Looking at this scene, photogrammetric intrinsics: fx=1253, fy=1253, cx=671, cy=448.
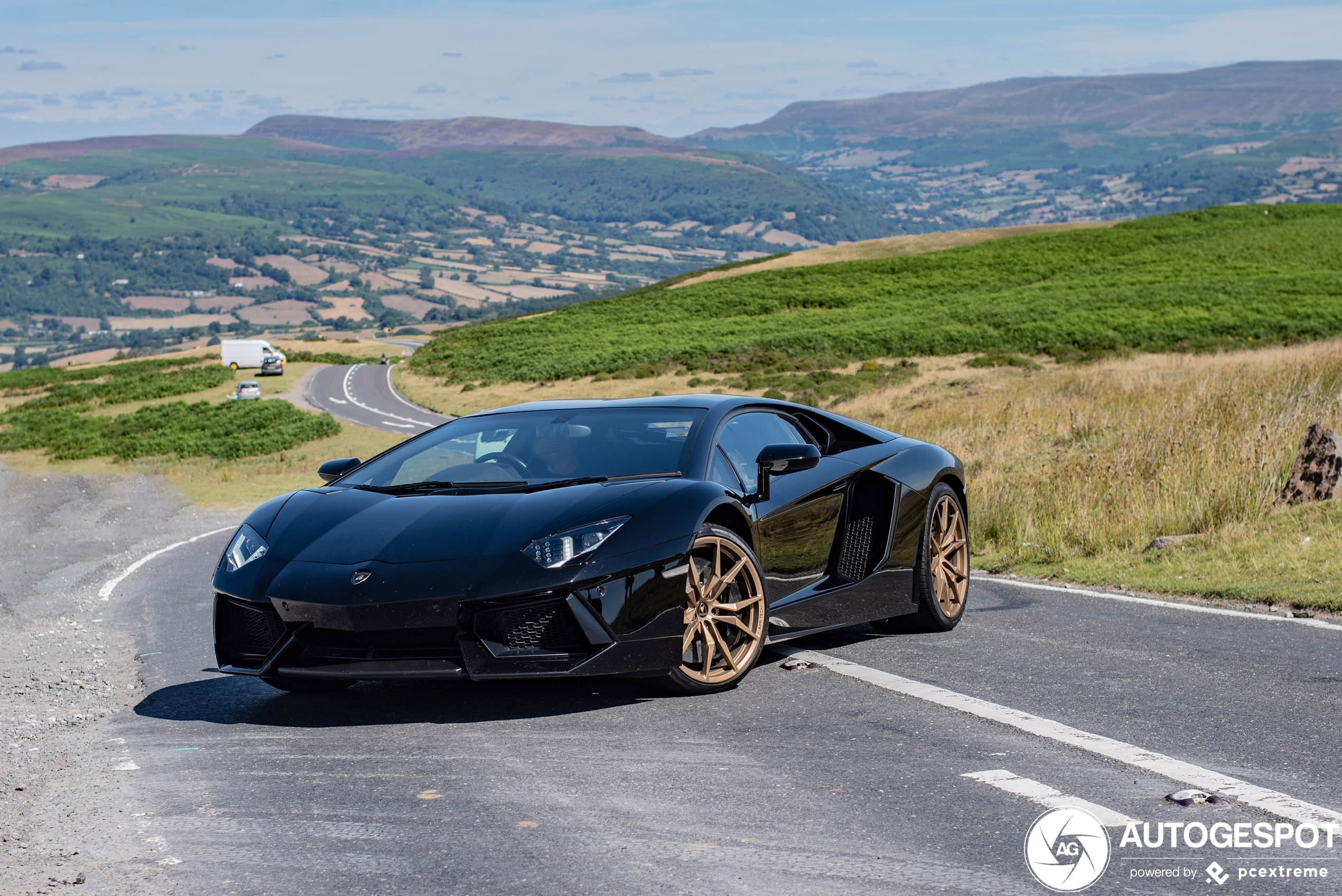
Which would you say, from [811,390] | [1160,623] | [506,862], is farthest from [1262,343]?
[506,862]

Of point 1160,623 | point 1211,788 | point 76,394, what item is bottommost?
point 76,394

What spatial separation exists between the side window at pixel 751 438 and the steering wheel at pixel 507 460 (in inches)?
36.1

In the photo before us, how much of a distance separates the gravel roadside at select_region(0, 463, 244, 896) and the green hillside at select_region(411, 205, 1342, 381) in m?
35.2

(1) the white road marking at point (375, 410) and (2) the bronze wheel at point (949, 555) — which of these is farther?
(1) the white road marking at point (375, 410)

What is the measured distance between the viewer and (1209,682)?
5516 mm

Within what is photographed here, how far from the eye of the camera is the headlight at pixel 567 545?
480cm

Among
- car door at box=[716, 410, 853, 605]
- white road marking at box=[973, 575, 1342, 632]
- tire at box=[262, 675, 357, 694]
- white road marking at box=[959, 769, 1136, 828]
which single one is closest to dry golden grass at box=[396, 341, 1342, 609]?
white road marking at box=[973, 575, 1342, 632]

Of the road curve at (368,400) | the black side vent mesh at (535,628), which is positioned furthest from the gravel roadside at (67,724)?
the road curve at (368,400)

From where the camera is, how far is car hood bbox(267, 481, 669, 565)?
4.89m

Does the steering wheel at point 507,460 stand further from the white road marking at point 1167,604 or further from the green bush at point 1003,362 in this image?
the green bush at point 1003,362

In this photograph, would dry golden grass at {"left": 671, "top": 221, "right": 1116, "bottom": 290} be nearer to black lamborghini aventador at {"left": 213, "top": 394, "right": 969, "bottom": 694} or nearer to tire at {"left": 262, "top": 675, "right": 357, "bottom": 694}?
black lamborghini aventador at {"left": 213, "top": 394, "right": 969, "bottom": 694}

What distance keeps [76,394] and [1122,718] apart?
2512 inches

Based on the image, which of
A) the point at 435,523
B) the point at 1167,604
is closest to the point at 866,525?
the point at 435,523

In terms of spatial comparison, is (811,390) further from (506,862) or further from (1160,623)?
(506,862)
